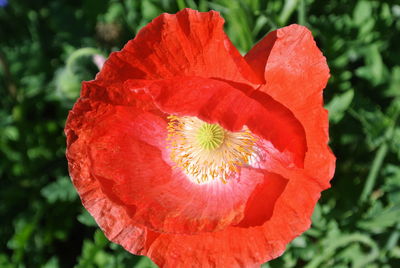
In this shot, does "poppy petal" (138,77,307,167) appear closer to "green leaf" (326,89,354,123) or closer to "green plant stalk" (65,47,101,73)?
"green leaf" (326,89,354,123)

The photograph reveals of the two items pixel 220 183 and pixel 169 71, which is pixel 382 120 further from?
pixel 169 71

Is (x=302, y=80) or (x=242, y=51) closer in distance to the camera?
(x=302, y=80)

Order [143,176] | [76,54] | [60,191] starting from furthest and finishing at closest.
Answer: [60,191] → [76,54] → [143,176]

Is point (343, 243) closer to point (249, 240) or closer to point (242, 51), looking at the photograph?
point (249, 240)

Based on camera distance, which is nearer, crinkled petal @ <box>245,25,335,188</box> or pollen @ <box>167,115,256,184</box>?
crinkled petal @ <box>245,25,335,188</box>

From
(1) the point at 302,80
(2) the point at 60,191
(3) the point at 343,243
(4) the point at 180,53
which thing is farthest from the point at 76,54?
(3) the point at 343,243

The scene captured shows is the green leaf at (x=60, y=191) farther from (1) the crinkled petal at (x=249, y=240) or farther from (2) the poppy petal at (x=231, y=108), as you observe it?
(2) the poppy petal at (x=231, y=108)

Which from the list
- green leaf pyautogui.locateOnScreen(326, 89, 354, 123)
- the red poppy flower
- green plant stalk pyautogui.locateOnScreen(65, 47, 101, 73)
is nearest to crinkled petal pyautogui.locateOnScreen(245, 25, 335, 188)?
the red poppy flower
